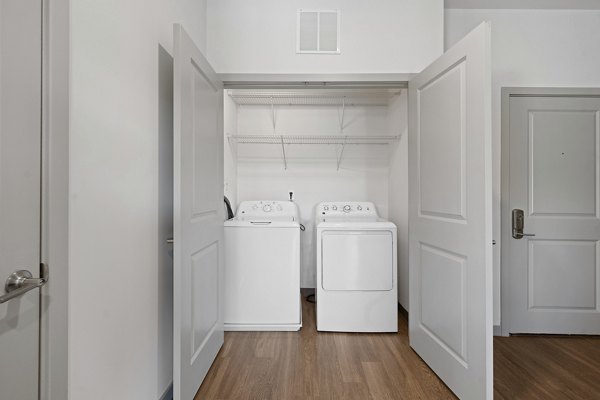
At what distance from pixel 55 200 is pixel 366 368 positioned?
1899 mm

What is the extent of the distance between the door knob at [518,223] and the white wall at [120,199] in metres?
2.56

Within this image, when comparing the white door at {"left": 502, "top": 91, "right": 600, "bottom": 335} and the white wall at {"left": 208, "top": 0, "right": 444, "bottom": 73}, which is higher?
the white wall at {"left": 208, "top": 0, "right": 444, "bottom": 73}

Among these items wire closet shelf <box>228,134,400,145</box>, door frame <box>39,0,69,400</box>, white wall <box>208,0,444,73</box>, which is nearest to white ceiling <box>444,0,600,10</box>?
white wall <box>208,0,444,73</box>

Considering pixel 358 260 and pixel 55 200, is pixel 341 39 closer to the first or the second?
pixel 358 260

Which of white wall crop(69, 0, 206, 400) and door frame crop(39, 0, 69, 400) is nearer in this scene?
door frame crop(39, 0, 69, 400)

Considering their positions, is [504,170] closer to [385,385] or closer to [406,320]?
[406,320]

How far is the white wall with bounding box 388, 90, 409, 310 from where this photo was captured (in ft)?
9.29

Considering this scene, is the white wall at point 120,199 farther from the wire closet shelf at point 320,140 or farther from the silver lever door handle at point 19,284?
the wire closet shelf at point 320,140

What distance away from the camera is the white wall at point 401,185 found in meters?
2.83

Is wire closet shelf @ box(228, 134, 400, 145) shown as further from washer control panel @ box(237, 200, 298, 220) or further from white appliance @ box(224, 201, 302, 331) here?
white appliance @ box(224, 201, 302, 331)

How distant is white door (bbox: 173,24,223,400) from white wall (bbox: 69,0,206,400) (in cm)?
14

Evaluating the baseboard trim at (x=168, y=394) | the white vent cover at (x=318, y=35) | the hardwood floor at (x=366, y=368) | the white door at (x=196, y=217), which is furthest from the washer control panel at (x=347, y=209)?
the baseboard trim at (x=168, y=394)

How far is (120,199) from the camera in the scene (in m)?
1.20

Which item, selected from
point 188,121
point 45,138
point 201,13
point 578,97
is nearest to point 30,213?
point 45,138
